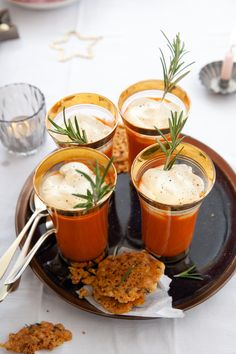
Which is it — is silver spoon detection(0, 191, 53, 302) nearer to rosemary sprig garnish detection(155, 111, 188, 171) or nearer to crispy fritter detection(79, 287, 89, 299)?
crispy fritter detection(79, 287, 89, 299)

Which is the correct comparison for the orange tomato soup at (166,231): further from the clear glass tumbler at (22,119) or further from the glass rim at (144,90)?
the clear glass tumbler at (22,119)

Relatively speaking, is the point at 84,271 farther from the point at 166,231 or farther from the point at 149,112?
the point at 149,112

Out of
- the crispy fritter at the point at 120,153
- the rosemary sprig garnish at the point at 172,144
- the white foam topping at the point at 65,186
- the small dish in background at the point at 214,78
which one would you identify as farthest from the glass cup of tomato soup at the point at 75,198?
the small dish in background at the point at 214,78

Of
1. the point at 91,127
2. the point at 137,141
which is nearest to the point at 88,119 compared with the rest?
the point at 91,127

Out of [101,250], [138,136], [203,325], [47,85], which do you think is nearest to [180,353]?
[203,325]

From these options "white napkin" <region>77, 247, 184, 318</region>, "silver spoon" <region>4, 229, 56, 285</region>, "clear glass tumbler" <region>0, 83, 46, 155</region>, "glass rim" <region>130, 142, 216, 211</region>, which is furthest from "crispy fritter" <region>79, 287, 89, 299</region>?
"clear glass tumbler" <region>0, 83, 46, 155</region>
